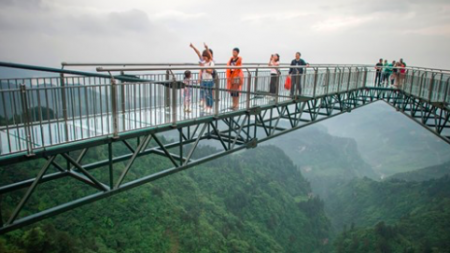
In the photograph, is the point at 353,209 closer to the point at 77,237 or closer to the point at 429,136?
the point at 77,237

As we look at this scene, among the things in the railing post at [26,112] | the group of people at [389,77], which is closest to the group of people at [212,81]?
the railing post at [26,112]

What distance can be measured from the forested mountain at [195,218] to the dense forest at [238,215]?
128 millimetres

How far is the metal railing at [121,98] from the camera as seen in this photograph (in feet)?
17.2

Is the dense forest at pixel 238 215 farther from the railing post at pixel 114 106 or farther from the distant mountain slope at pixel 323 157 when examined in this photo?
the distant mountain slope at pixel 323 157

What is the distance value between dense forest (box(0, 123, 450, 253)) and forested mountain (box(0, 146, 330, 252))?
128 millimetres

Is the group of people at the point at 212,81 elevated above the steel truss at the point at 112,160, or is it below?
above

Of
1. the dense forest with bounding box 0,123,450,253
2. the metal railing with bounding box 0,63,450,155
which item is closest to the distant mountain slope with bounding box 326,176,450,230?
the dense forest with bounding box 0,123,450,253

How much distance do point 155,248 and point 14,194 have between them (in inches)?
664

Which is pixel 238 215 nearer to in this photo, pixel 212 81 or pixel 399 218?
pixel 399 218

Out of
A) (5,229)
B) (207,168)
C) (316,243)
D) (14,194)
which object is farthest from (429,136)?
(5,229)

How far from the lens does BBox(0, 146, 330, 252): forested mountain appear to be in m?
34.1

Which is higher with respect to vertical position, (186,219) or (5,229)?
(5,229)

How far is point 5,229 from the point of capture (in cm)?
481

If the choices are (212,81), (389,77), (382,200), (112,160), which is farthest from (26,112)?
(382,200)
